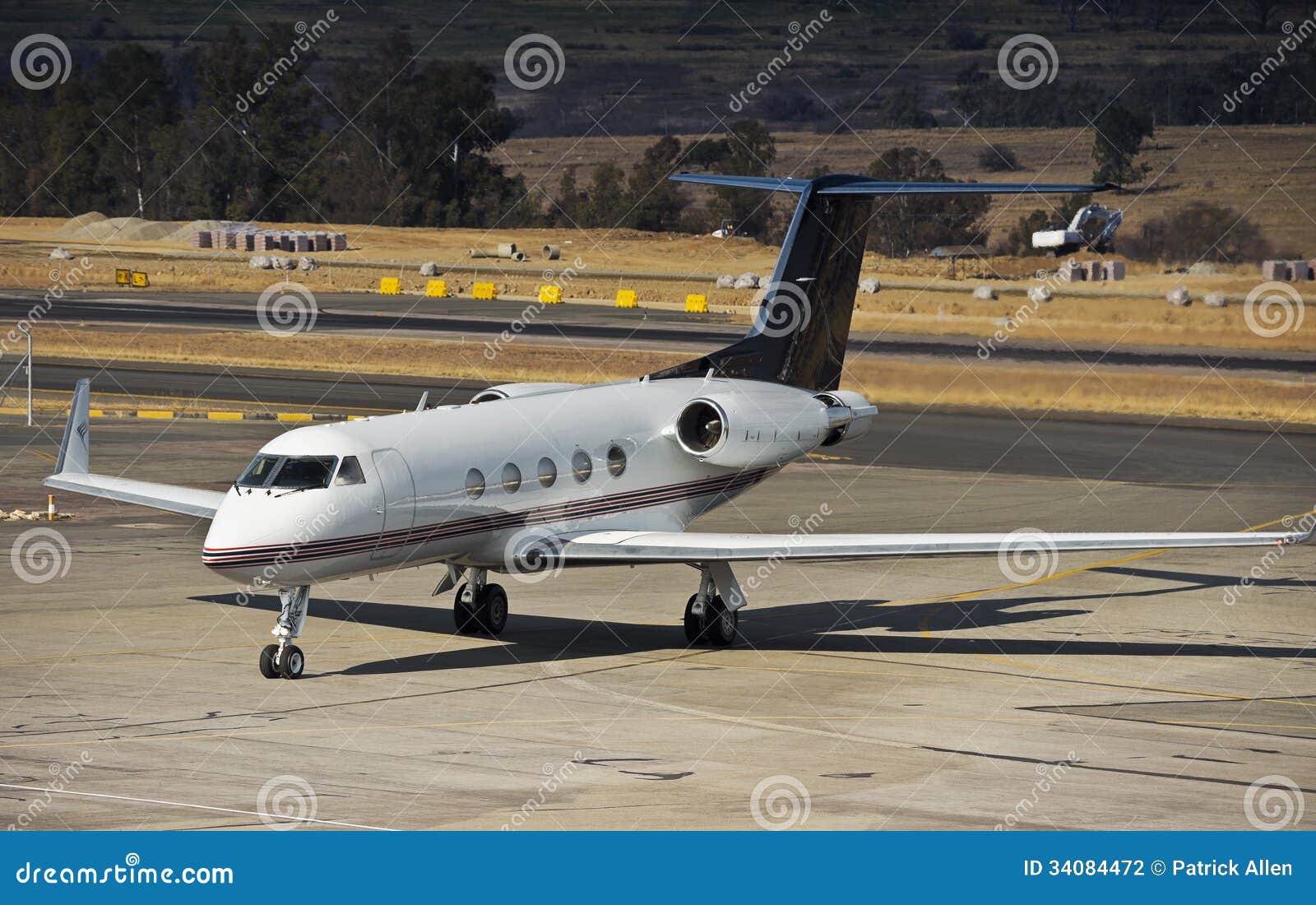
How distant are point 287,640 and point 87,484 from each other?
7.40 m

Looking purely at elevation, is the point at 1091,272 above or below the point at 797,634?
above

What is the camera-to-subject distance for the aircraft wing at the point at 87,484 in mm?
27000

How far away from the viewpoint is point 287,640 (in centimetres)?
2200

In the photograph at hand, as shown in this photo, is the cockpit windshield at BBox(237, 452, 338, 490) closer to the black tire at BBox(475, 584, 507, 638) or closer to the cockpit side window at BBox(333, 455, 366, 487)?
the cockpit side window at BBox(333, 455, 366, 487)

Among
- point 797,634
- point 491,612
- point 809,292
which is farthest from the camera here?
point 809,292

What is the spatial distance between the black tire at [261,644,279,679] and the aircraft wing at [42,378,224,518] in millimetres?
5265

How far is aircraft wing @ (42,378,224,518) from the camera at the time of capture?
27000 millimetres

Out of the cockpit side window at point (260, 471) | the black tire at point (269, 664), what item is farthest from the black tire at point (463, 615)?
the cockpit side window at point (260, 471)

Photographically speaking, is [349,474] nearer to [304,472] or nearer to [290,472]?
[304,472]

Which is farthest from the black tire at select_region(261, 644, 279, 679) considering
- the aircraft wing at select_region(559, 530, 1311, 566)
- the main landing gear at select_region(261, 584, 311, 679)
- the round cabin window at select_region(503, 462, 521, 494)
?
the aircraft wing at select_region(559, 530, 1311, 566)

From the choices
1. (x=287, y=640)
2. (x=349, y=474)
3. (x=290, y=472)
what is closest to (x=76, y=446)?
(x=290, y=472)

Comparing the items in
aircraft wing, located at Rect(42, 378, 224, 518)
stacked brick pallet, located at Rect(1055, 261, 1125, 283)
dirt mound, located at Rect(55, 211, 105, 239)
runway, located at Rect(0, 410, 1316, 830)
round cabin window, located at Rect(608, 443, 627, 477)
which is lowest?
runway, located at Rect(0, 410, 1316, 830)

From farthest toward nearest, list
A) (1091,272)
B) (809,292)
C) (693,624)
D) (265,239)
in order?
(265,239) → (1091,272) → (809,292) → (693,624)

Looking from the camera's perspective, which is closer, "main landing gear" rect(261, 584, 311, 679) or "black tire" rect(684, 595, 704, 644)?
"main landing gear" rect(261, 584, 311, 679)
